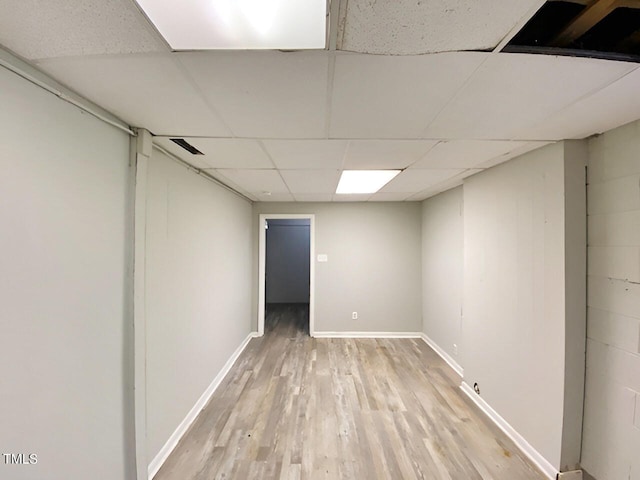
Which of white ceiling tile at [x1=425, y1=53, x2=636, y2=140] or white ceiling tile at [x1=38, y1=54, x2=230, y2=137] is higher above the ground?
white ceiling tile at [x1=425, y1=53, x2=636, y2=140]

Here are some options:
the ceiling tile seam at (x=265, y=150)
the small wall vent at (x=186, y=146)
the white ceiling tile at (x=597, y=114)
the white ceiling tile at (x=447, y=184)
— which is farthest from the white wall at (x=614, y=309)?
the small wall vent at (x=186, y=146)

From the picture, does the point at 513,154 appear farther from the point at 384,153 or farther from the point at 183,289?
the point at 183,289

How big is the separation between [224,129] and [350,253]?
3249mm

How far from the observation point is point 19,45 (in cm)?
88

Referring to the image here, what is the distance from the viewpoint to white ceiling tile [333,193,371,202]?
368 cm

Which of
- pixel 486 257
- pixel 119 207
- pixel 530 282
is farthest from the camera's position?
pixel 486 257

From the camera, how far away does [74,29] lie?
31.7 inches

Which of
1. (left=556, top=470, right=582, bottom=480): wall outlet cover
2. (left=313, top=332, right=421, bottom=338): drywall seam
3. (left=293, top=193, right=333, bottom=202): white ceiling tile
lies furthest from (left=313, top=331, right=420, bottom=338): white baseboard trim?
(left=556, top=470, right=582, bottom=480): wall outlet cover

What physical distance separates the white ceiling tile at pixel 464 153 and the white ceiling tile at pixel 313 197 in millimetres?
1663

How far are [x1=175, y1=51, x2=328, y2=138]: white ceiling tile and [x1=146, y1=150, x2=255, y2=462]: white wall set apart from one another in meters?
0.89

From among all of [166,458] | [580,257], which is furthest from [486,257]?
[166,458]

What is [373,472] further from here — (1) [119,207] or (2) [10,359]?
(1) [119,207]

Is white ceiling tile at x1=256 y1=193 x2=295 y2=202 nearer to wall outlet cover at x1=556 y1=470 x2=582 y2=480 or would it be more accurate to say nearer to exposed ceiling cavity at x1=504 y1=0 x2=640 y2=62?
exposed ceiling cavity at x1=504 y1=0 x2=640 y2=62

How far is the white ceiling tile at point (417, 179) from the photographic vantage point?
2473mm
